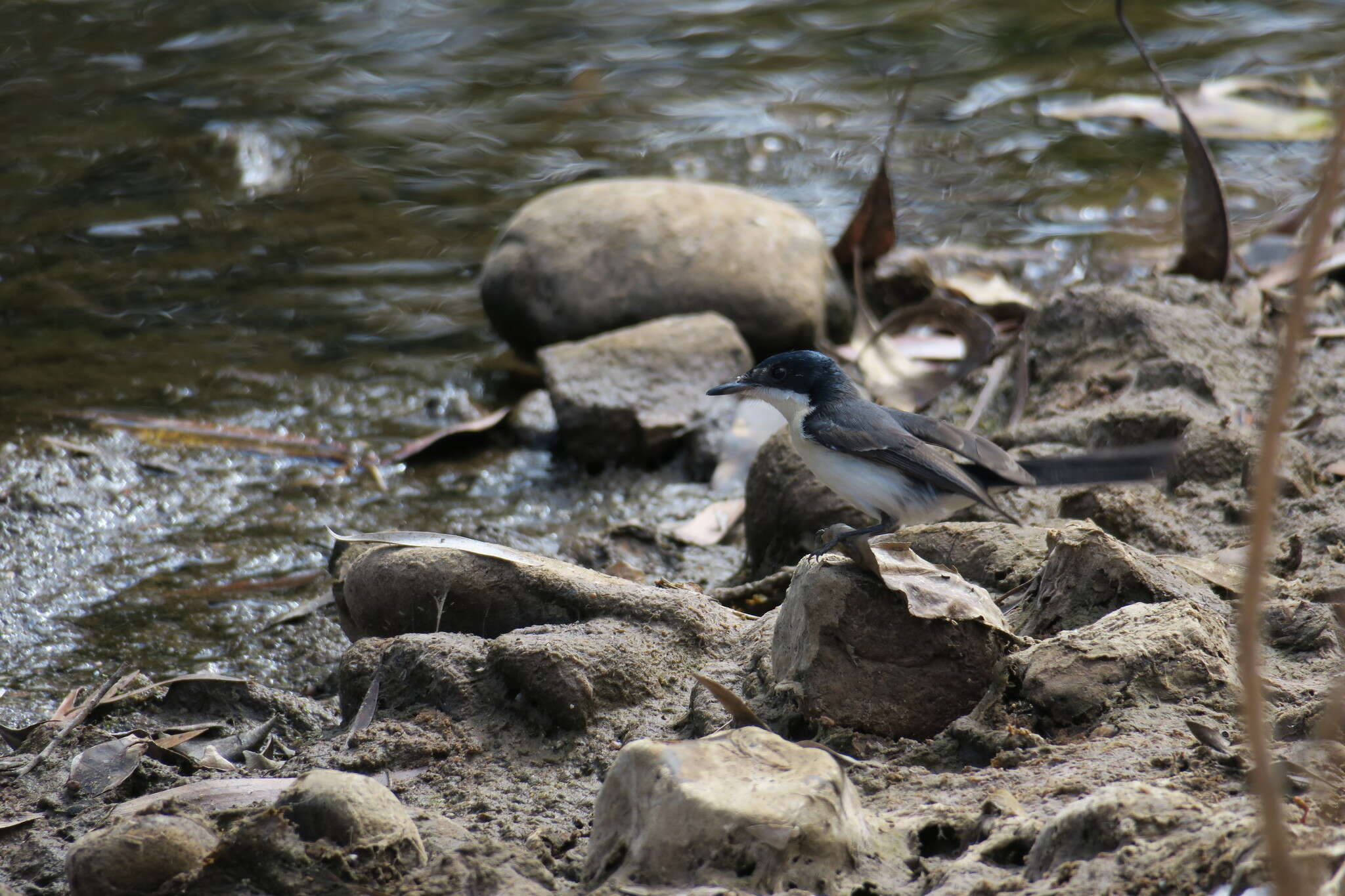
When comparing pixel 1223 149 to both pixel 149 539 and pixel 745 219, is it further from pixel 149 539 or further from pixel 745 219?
pixel 149 539

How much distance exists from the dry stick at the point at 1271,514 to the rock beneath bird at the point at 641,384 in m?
4.46

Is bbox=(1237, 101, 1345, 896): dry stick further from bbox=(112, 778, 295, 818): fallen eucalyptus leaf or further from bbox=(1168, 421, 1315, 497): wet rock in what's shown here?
bbox=(1168, 421, 1315, 497): wet rock

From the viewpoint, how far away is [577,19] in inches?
454

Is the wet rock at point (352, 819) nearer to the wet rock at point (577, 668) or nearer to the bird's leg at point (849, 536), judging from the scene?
the wet rock at point (577, 668)

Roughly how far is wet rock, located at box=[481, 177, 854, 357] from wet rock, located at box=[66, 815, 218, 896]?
4.36 m

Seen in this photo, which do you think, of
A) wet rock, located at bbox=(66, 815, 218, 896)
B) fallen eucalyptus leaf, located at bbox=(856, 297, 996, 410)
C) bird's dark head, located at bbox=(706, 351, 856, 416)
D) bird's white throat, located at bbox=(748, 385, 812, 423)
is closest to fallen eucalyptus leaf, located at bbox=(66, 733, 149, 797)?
wet rock, located at bbox=(66, 815, 218, 896)

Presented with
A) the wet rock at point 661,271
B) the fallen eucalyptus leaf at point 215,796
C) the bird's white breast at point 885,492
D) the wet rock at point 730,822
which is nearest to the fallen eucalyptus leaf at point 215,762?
the fallen eucalyptus leaf at point 215,796

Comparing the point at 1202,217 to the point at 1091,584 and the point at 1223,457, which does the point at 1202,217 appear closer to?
the point at 1223,457

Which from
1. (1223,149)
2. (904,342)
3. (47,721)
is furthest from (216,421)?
(1223,149)

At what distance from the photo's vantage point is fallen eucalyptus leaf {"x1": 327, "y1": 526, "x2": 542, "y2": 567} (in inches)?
135

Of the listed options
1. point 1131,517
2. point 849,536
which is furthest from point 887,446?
point 1131,517

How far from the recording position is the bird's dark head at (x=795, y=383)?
12.5 feet

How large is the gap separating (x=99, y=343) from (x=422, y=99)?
4.07 metres

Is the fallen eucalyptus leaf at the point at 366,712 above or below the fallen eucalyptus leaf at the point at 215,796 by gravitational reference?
below
